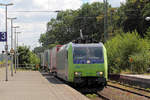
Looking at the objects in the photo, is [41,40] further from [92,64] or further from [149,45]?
[92,64]

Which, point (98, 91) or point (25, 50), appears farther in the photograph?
point (25, 50)

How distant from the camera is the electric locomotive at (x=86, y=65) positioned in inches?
830

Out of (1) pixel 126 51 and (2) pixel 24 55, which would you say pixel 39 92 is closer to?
(1) pixel 126 51

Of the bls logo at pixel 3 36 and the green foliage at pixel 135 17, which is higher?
the green foliage at pixel 135 17

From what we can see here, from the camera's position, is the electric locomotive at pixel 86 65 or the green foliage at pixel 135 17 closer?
the electric locomotive at pixel 86 65

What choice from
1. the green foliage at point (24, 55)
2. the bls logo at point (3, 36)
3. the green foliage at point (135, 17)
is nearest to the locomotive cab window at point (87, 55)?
the bls logo at point (3, 36)

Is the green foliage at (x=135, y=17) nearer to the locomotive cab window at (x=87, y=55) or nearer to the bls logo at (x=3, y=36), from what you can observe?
the bls logo at (x=3, y=36)

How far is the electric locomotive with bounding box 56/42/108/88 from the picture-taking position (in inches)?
830

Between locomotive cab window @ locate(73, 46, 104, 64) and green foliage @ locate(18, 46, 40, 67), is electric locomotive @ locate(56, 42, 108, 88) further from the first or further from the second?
green foliage @ locate(18, 46, 40, 67)

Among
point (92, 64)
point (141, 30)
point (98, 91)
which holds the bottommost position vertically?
point (98, 91)

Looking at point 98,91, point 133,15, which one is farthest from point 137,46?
point 133,15

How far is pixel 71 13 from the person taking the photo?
10088 centimetres

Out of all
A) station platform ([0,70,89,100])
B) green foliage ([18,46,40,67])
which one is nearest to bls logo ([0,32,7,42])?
station platform ([0,70,89,100])

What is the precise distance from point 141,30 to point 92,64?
40.3 metres
